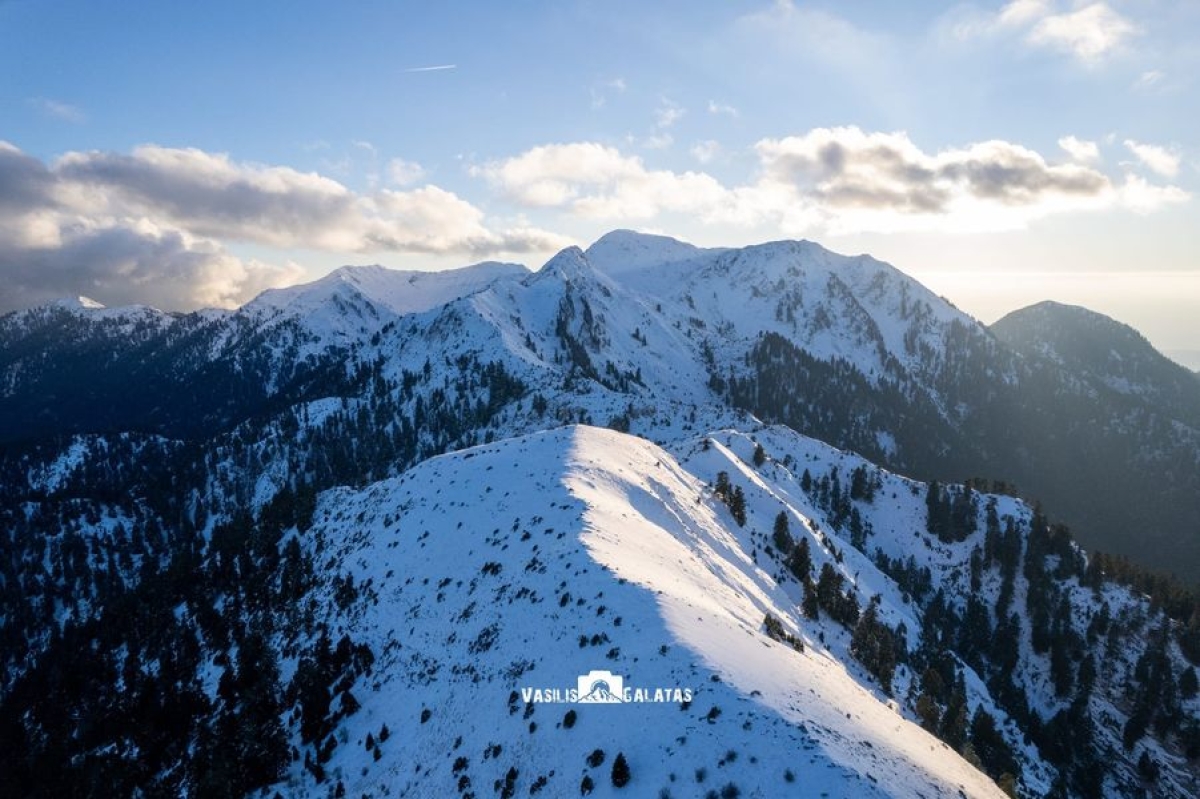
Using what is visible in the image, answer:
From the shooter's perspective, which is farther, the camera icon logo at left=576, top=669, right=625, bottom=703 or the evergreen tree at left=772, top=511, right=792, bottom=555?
the evergreen tree at left=772, top=511, right=792, bottom=555

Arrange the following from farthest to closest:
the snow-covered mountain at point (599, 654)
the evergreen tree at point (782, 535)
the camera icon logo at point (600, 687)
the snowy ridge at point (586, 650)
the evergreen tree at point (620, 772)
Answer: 1. the evergreen tree at point (782, 535)
2. the camera icon logo at point (600, 687)
3. the snow-covered mountain at point (599, 654)
4. the snowy ridge at point (586, 650)
5. the evergreen tree at point (620, 772)

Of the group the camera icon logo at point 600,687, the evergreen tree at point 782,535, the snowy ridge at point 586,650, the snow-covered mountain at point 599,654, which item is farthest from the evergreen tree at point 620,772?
the evergreen tree at point 782,535

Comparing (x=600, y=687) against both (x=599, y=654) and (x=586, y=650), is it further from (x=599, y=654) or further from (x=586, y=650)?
(x=586, y=650)

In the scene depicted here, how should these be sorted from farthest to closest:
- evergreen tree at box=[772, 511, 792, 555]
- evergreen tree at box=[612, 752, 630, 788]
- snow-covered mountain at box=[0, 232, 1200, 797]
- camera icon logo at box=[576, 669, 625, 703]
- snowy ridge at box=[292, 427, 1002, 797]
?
evergreen tree at box=[772, 511, 792, 555]
camera icon logo at box=[576, 669, 625, 703]
snow-covered mountain at box=[0, 232, 1200, 797]
snowy ridge at box=[292, 427, 1002, 797]
evergreen tree at box=[612, 752, 630, 788]

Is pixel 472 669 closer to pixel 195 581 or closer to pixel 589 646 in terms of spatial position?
pixel 589 646

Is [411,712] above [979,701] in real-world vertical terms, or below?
above

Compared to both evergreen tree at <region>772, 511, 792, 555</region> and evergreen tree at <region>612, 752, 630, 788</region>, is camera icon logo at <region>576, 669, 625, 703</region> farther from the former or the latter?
evergreen tree at <region>772, 511, 792, 555</region>

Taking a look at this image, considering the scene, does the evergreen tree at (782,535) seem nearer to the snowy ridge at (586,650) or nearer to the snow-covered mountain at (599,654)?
the snow-covered mountain at (599,654)

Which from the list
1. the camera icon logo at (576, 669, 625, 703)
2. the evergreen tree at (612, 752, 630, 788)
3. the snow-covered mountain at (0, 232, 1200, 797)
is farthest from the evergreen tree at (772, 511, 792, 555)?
the evergreen tree at (612, 752, 630, 788)

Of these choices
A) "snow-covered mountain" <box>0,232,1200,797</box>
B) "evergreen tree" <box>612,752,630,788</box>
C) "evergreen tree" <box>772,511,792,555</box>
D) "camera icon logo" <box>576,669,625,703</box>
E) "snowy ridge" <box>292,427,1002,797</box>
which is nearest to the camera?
"evergreen tree" <box>612,752,630,788</box>

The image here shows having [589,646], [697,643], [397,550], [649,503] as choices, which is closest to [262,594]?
[397,550]

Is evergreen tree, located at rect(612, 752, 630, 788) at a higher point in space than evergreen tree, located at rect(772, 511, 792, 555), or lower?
higher
